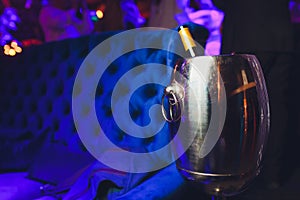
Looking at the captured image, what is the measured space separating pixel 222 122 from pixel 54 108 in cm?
126

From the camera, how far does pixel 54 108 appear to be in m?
1.69

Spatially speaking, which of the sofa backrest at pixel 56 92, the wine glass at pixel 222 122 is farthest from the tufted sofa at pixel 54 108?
the wine glass at pixel 222 122

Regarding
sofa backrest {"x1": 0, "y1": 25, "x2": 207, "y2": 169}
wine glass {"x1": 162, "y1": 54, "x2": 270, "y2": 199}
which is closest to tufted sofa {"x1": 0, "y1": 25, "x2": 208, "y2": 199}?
sofa backrest {"x1": 0, "y1": 25, "x2": 207, "y2": 169}

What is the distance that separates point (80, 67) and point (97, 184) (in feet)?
2.49

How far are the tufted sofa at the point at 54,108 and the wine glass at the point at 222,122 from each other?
Result: 44 centimetres

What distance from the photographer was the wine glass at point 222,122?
23.5 inches

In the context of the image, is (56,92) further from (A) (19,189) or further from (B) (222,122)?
(B) (222,122)

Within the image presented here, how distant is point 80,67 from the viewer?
62.9 inches

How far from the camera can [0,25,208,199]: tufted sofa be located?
1221mm

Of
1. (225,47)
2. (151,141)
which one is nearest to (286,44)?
(225,47)

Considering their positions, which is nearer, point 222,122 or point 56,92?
point 222,122

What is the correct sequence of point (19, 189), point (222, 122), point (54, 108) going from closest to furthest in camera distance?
point (222, 122) → point (19, 189) → point (54, 108)

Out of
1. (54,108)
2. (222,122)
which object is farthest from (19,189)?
(222,122)

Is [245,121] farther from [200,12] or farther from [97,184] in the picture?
[200,12]
